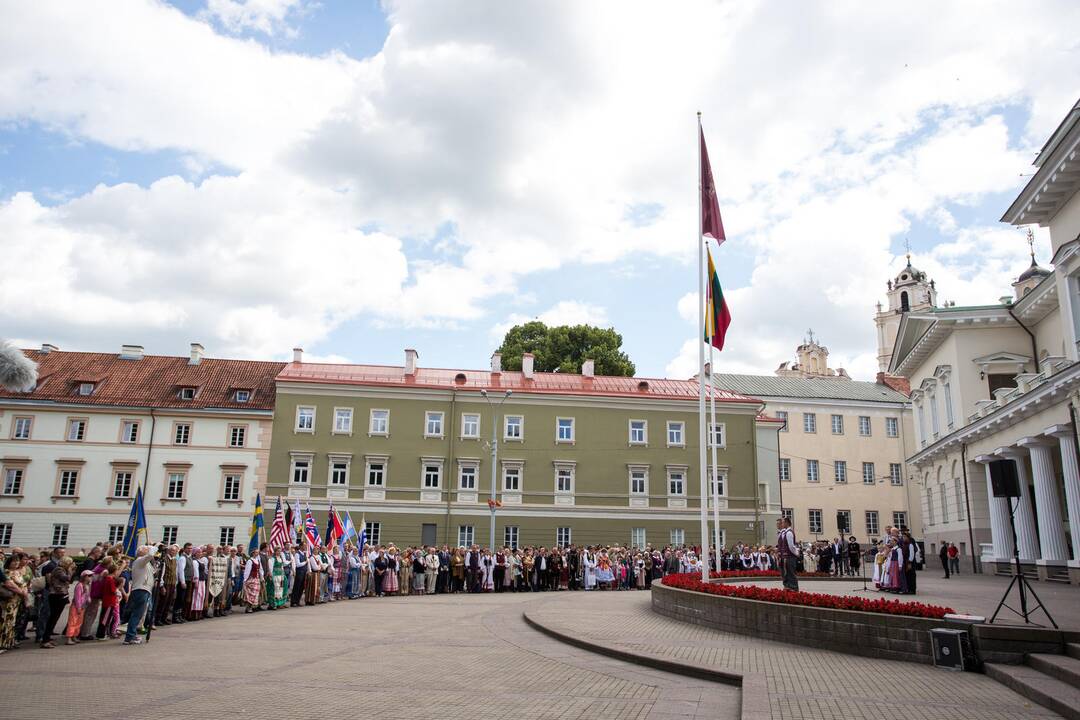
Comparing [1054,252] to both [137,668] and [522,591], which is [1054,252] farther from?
[137,668]

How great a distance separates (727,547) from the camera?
152 ft

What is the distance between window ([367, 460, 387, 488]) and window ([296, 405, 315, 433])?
13.4ft

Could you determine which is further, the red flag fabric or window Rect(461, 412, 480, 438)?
window Rect(461, 412, 480, 438)

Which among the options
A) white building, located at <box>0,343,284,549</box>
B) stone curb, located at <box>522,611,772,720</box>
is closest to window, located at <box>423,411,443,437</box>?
white building, located at <box>0,343,284,549</box>

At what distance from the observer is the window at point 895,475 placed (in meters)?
62.6

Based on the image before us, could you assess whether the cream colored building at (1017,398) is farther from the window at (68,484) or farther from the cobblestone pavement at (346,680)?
the window at (68,484)

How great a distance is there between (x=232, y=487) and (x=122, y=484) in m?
6.08

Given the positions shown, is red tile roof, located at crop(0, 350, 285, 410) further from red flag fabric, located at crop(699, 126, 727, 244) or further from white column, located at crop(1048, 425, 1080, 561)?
white column, located at crop(1048, 425, 1080, 561)

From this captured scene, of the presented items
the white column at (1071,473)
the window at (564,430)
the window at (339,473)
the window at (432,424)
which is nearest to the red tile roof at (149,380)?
the window at (339,473)

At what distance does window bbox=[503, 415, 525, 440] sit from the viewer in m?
47.0

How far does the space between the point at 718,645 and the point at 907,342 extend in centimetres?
3420

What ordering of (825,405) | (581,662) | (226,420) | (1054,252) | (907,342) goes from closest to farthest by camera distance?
1. (581,662)
2. (1054,252)
3. (907,342)
4. (226,420)
5. (825,405)

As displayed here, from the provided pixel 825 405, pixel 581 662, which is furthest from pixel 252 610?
pixel 825 405

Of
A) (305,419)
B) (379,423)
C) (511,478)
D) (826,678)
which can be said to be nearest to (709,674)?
(826,678)
